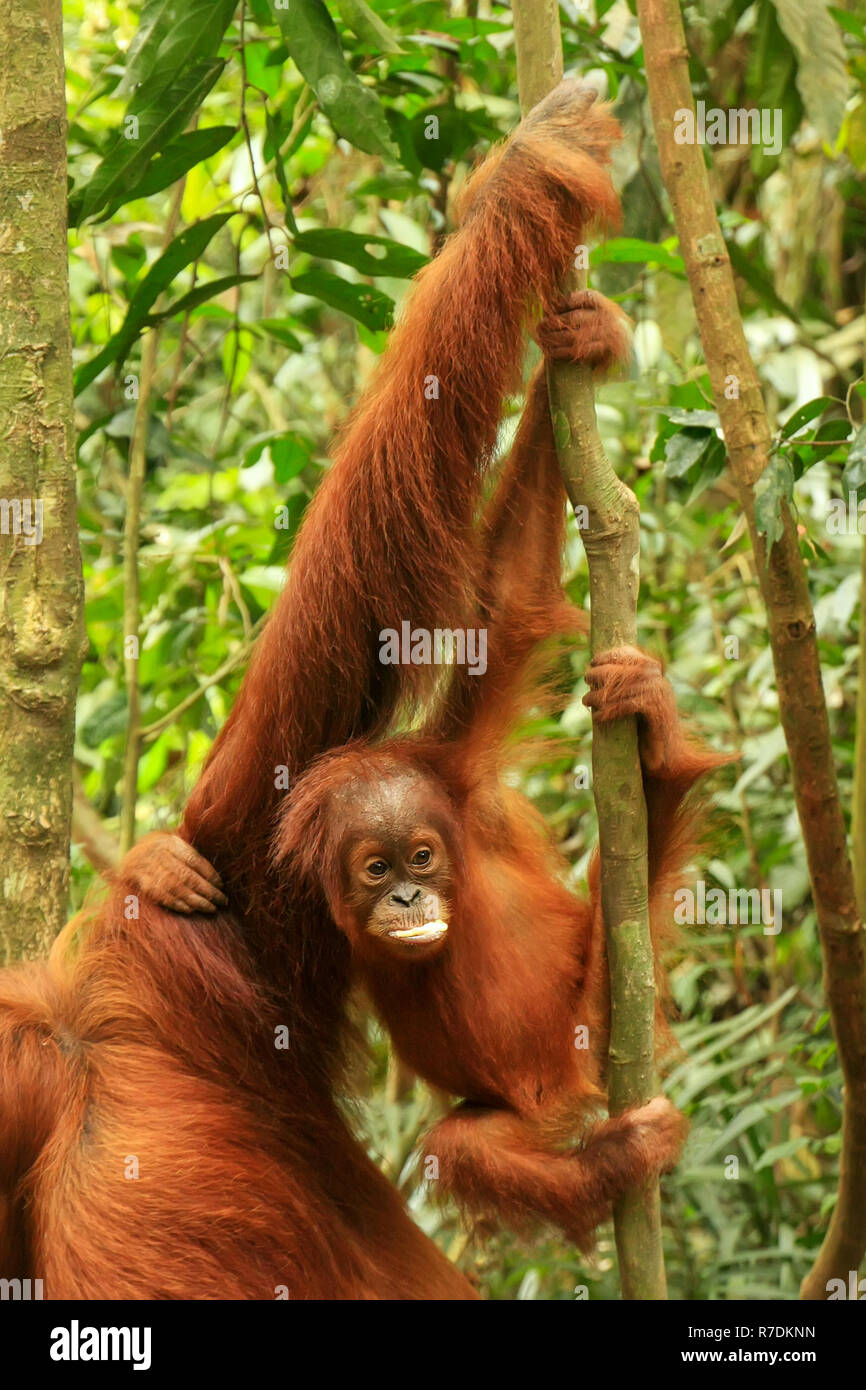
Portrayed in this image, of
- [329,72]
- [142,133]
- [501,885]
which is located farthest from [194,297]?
[501,885]

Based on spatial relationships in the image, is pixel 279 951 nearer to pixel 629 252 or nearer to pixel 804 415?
pixel 804 415

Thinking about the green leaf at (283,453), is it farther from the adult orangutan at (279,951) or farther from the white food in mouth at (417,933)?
the white food in mouth at (417,933)

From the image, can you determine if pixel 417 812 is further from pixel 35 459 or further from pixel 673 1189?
pixel 673 1189

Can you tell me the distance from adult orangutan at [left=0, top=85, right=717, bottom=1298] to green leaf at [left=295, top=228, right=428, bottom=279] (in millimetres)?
726

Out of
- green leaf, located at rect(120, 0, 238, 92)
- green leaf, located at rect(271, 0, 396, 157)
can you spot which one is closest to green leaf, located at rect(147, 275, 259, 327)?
green leaf, located at rect(120, 0, 238, 92)

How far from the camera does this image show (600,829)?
2617 millimetres

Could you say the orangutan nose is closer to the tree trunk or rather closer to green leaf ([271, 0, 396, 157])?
the tree trunk

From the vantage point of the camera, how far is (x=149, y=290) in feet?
11.7

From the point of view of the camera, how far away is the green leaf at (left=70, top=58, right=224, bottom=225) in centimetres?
312

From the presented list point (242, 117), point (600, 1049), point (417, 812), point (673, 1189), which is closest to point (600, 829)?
point (417, 812)

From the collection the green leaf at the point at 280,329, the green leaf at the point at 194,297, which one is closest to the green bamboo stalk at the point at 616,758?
the green leaf at the point at 194,297

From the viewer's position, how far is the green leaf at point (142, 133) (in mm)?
3119

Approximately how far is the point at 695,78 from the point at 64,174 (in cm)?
188

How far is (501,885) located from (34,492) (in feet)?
4.00
